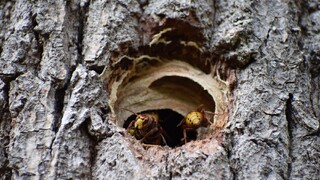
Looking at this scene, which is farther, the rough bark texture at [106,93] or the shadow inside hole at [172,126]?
the shadow inside hole at [172,126]

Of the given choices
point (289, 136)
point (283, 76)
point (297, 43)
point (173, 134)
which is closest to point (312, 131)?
point (289, 136)

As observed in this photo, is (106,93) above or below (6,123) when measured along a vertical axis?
above

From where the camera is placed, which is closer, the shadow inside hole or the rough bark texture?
the rough bark texture

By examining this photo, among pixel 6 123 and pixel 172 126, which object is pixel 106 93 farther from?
pixel 172 126

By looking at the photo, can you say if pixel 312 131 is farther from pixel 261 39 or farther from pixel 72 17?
pixel 72 17

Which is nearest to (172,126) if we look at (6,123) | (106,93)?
(106,93)

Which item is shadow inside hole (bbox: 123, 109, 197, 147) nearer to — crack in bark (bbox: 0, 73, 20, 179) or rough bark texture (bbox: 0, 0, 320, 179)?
rough bark texture (bbox: 0, 0, 320, 179)

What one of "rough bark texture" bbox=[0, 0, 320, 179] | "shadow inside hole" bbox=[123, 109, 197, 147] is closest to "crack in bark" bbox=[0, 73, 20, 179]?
"rough bark texture" bbox=[0, 0, 320, 179]

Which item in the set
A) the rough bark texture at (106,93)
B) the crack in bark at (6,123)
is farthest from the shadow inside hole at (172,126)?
the crack in bark at (6,123)

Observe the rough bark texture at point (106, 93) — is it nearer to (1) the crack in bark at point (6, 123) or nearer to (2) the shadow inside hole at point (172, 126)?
(1) the crack in bark at point (6, 123)
